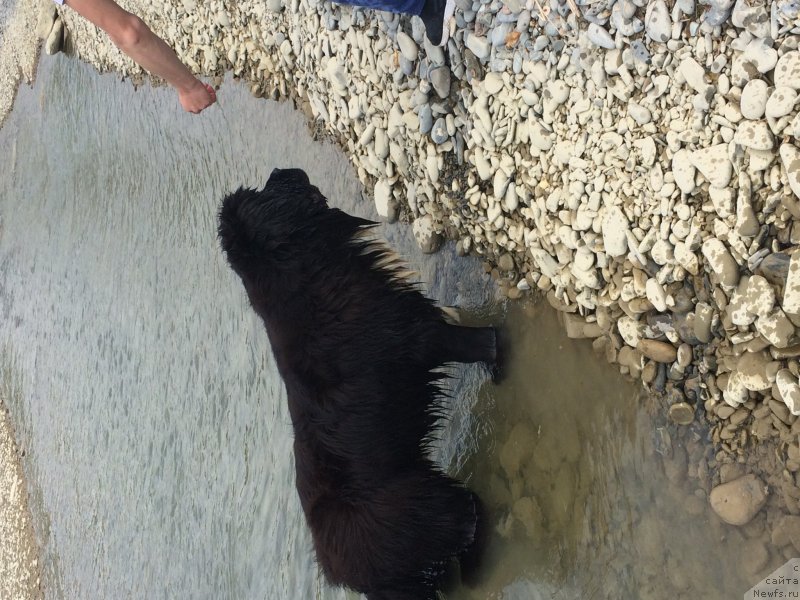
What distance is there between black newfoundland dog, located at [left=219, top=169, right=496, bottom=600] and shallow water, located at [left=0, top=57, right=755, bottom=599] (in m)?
0.34

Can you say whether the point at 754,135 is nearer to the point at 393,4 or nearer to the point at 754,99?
the point at 754,99

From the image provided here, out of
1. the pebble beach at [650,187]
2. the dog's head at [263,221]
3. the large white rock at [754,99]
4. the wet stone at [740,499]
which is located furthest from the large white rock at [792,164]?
Result: the dog's head at [263,221]

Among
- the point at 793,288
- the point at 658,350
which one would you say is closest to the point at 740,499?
the point at 658,350

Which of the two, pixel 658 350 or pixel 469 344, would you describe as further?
pixel 469 344

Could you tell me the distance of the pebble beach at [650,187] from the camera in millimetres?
1770

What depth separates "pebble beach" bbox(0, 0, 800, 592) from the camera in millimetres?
1770

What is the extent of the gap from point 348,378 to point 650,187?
1056 millimetres

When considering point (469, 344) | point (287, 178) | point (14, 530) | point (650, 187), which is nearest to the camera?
point (650, 187)

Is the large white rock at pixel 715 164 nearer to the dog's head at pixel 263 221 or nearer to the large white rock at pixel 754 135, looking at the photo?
the large white rock at pixel 754 135

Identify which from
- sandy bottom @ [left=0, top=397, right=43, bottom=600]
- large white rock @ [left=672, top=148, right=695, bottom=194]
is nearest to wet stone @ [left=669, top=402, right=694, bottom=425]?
large white rock @ [left=672, top=148, right=695, bottom=194]

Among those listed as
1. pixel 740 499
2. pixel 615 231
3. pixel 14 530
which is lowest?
pixel 14 530

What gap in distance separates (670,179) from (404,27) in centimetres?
131

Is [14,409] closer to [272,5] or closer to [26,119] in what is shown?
[26,119]

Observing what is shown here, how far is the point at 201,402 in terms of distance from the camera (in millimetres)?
4191
